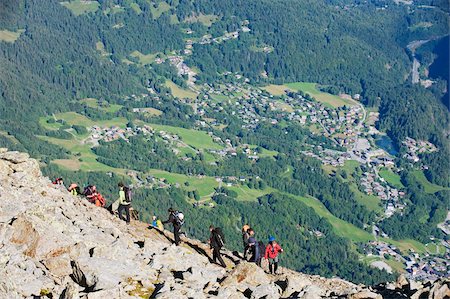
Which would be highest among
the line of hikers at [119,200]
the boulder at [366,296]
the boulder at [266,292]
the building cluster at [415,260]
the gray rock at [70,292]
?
the gray rock at [70,292]

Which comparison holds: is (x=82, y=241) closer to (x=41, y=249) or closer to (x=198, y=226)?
(x=41, y=249)

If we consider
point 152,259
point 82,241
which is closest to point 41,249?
point 82,241

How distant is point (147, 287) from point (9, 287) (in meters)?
6.35

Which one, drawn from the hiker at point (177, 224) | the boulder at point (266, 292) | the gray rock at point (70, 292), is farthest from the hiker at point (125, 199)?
the gray rock at point (70, 292)

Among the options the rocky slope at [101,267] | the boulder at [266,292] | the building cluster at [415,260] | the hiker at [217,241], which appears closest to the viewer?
the rocky slope at [101,267]

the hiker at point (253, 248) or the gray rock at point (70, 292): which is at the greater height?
the gray rock at point (70, 292)

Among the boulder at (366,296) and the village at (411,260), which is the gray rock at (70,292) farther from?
the village at (411,260)

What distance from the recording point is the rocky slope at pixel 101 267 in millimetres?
31500

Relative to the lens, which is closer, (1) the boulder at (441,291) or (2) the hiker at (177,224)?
(1) the boulder at (441,291)

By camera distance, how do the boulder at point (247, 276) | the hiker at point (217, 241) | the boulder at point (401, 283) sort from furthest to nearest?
1. the hiker at point (217, 241)
2. the boulder at point (401, 283)
3. the boulder at point (247, 276)

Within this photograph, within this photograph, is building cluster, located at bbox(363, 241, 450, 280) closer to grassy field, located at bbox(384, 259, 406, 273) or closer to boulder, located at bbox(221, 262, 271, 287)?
grassy field, located at bbox(384, 259, 406, 273)

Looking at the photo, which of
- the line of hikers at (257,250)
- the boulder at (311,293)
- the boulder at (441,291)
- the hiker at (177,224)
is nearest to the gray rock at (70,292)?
the boulder at (311,293)

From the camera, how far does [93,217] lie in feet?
147

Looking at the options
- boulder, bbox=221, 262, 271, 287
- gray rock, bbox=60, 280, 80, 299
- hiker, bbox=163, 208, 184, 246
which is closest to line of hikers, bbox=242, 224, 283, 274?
hiker, bbox=163, 208, 184, 246
